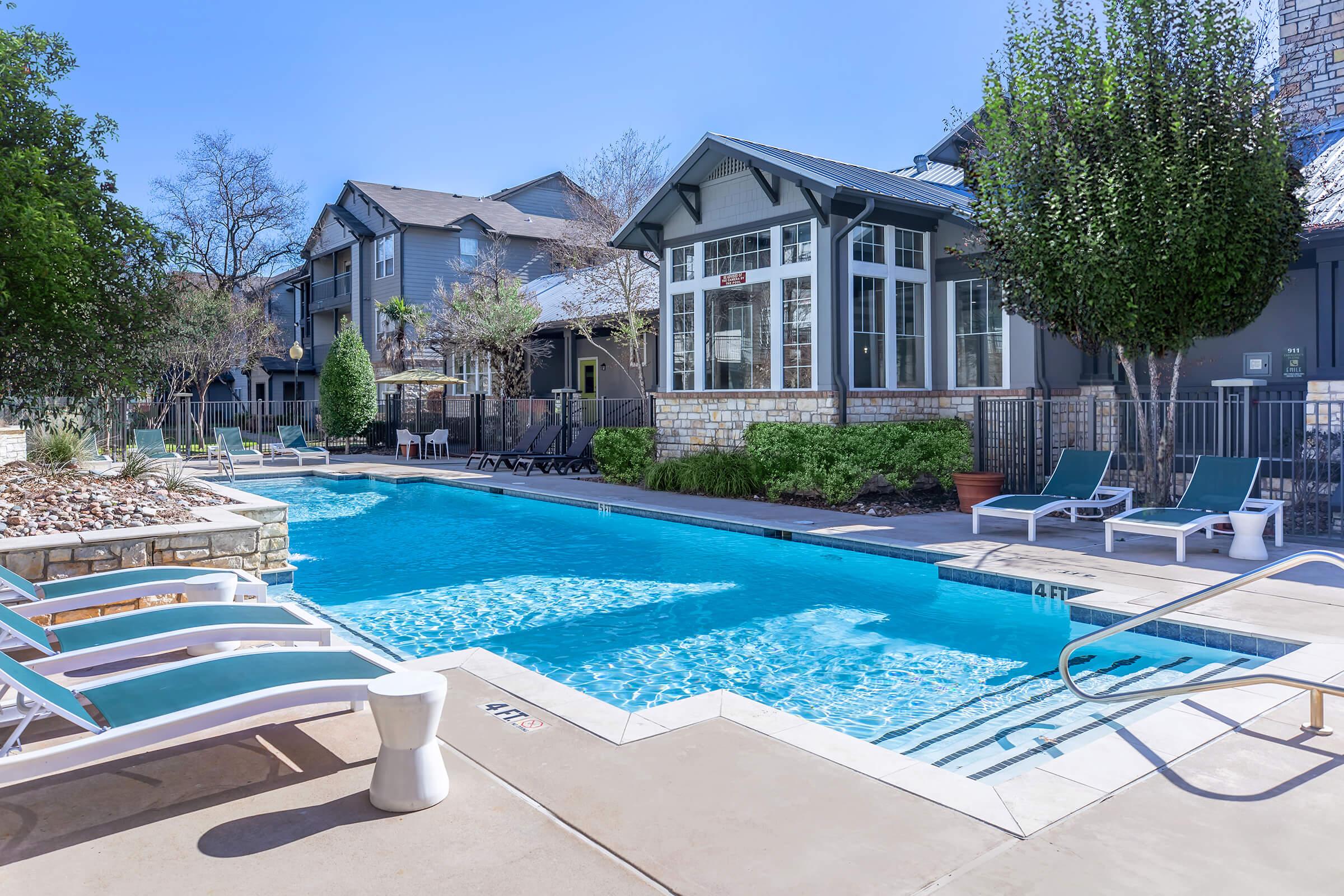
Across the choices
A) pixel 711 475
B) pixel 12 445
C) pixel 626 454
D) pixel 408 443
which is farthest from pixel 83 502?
pixel 408 443

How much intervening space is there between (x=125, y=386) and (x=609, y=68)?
12333 millimetres

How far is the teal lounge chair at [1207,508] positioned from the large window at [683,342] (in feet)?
25.8

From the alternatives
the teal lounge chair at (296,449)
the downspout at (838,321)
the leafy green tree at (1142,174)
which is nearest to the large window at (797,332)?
the downspout at (838,321)

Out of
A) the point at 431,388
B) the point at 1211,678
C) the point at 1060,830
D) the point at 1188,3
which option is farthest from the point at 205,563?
the point at 431,388

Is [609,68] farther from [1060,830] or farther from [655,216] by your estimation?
[1060,830]

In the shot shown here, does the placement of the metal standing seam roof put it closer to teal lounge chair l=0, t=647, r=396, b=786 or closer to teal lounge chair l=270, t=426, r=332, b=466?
teal lounge chair l=0, t=647, r=396, b=786

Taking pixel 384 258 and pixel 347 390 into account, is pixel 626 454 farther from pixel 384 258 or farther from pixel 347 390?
pixel 384 258

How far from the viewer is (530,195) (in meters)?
34.9

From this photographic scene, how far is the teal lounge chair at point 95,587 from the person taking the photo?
475 cm

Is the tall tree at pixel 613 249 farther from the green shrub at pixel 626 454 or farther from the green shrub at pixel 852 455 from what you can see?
the green shrub at pixel 852 455

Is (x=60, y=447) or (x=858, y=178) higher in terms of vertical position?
(x=858, y=178)

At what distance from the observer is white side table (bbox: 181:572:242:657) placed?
505 centimetres

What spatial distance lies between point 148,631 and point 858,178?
39.0 ft

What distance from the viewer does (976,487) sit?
11938 millimetres
